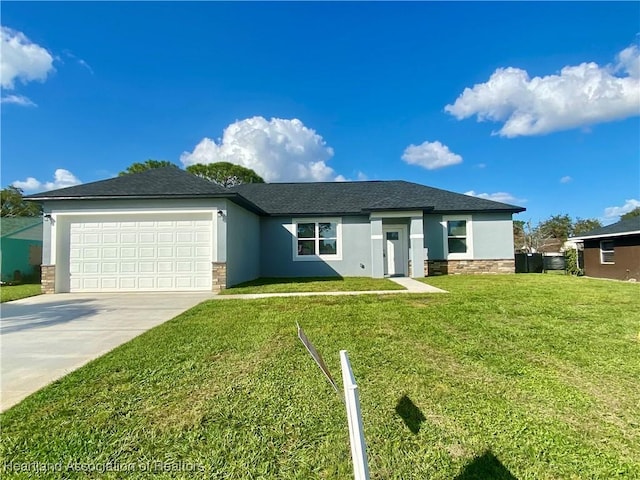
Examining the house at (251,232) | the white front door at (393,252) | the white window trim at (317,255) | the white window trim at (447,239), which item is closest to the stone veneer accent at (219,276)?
the house at (251,232)

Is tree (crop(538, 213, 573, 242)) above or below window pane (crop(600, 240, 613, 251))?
above

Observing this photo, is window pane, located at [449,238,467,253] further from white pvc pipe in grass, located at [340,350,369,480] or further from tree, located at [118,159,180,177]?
tree, located at [118,159,180,177]

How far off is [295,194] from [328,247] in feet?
13.2

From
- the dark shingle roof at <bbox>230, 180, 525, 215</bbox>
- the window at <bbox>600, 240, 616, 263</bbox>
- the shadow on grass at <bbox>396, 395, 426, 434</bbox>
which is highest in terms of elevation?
the dark shingle roof at <bbox>230, 180, 525, 215</bbox>

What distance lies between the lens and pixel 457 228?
14.9 meters

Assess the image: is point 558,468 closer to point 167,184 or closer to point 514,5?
point 167,184

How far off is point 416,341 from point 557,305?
460 cm

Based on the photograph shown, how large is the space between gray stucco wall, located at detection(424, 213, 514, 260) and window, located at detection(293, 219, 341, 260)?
4.41m

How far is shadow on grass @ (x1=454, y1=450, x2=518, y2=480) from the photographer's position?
203 centimetres

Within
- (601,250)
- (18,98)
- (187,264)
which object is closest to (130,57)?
(18,98)

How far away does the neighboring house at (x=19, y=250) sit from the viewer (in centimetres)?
1602

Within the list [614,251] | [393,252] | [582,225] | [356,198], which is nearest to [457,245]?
[393,252]

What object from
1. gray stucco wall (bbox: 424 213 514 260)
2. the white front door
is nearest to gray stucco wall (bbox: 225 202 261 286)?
the white front door

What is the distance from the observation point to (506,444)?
2361 mm
